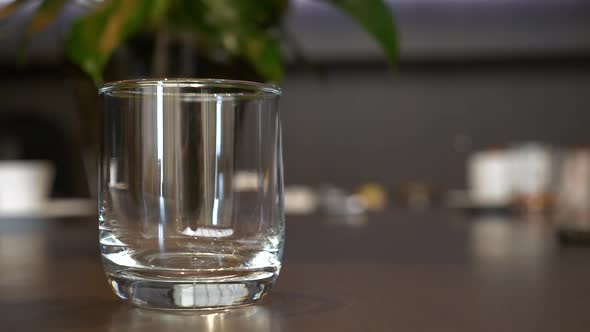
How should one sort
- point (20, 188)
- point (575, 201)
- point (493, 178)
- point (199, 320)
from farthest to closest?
point (493, 178)
point (20, 188)
point (575, 201)
point (199, 320)

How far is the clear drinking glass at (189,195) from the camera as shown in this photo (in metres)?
0.28

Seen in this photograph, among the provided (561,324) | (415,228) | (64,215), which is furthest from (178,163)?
(64,215)

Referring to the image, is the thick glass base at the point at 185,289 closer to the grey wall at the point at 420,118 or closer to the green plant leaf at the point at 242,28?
Answer: the green plant leaf at the point at 242,28

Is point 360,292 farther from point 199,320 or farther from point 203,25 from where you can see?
point 203,25

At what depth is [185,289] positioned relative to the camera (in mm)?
272

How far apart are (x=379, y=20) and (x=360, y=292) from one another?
0.24 meters

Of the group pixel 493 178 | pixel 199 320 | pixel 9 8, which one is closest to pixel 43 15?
pixel 9 8

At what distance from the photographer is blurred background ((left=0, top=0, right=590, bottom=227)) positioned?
3.11 m

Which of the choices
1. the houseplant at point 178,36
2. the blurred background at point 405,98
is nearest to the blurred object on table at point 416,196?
the blurred background at point 405,98

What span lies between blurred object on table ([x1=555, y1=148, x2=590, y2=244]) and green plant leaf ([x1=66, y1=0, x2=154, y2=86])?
1.52 feet

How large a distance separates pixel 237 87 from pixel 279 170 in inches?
1.7

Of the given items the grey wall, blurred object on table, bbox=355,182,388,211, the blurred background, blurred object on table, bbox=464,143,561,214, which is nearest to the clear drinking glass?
blurred object on table, bbox=464,143,561,214

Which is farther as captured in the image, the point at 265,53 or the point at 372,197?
the point at 372,197

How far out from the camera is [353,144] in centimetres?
356
